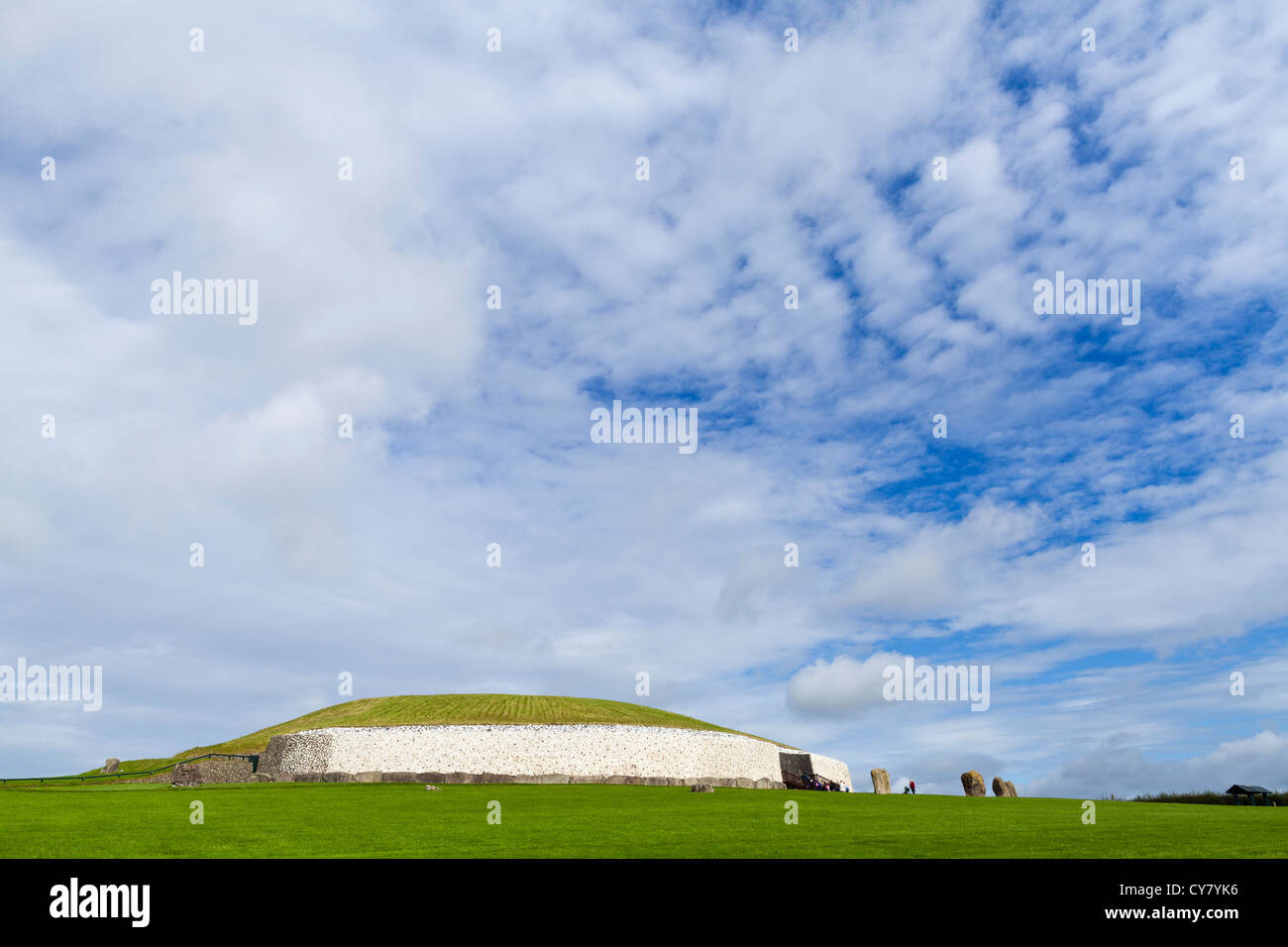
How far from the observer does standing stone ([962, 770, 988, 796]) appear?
173 ft

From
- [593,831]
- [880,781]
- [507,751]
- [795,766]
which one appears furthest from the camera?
[795,766]

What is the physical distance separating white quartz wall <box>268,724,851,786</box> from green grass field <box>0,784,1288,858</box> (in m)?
37.3

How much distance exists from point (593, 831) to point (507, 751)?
181 feet

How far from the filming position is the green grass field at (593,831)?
16.8 m

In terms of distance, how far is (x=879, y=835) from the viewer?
20.9 m

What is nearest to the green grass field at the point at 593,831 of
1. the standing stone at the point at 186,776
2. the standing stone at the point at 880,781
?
the standing stone at the point at 186,776

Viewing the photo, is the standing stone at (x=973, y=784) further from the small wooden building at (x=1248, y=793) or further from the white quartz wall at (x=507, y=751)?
the white quartz wall at (x=507, y=751)

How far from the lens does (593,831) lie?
2155 cm

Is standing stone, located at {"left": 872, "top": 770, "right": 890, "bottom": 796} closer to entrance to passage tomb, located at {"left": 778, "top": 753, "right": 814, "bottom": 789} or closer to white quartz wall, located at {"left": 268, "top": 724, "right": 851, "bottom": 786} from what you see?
white quartz wall, located at {"left": 268, "top": 724, "right": 851, "bottom": 786}

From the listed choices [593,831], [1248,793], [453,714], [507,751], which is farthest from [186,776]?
[1248,793]

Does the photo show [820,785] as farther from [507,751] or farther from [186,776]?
[186,776]

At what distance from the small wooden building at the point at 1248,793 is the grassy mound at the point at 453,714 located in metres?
45.3
